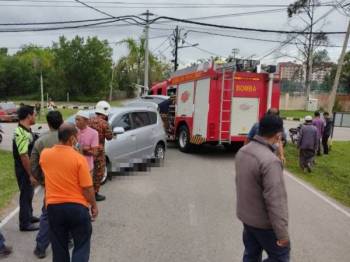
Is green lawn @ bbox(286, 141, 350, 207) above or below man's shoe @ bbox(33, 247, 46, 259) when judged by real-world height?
below

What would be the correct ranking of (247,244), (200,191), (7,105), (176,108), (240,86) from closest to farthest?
(247,244) < (200,191) < (240,86) < (176,108) < (7,105)

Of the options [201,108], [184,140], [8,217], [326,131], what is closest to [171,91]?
[184,140]

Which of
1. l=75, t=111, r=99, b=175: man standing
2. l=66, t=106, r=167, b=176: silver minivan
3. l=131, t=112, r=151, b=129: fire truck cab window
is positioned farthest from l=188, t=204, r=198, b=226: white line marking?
l=131, t=112, r=151, b=129: fire truck cab window

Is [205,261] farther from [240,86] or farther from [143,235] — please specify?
[240,86]

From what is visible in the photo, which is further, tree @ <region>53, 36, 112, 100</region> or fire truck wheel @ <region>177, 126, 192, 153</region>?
tree @ <region>53, 36, 112, 100</region>

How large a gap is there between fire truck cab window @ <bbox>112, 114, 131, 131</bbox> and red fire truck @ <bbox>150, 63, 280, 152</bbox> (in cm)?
361

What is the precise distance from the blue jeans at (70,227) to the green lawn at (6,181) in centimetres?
411

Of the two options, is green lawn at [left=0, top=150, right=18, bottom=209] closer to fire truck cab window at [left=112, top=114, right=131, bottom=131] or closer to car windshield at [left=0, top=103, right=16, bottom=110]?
fire truck cab window at [left=112, top=114, right=131, bottom=131]

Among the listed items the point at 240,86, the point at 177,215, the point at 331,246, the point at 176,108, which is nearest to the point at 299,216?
the point at 331,246

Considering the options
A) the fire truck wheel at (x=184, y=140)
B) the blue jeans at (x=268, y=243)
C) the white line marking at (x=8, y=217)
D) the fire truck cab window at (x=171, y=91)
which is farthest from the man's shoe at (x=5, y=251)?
the fire truck cab window at (x=171, y=91)

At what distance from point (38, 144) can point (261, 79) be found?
10.3 metres

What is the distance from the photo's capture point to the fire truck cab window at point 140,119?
11305 mm

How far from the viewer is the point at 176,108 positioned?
16.3 metres

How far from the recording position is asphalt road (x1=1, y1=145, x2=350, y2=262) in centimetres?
566
